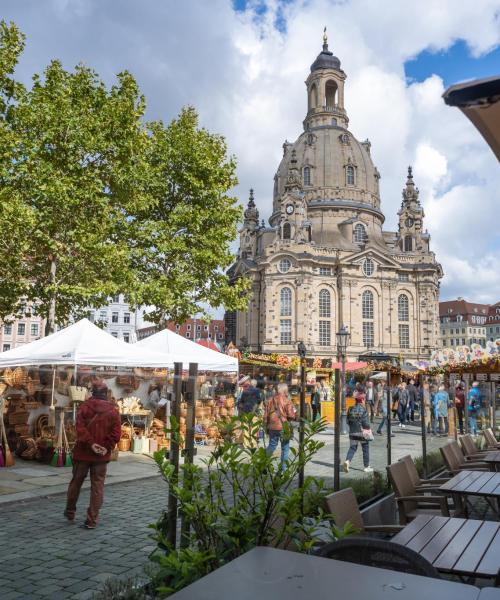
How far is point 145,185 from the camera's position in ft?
76.0

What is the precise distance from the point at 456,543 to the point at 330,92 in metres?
90.0

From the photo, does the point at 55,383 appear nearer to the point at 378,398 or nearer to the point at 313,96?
the point at 378,398

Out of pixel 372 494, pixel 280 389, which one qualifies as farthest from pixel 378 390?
pixel 372 494

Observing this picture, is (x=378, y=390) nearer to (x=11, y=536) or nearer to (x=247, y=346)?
(x=11, y=536)

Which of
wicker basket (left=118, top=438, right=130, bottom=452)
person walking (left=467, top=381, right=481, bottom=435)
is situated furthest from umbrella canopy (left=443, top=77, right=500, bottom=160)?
person walking (left=467, top=381, right=481, bottom=435)

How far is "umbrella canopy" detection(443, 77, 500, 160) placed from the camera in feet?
7.78

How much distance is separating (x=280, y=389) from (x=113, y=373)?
6243 millimetres

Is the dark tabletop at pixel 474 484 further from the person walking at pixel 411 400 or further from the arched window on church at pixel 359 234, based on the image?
the arched window on church at pixel 359 234

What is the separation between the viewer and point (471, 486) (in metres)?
6.28

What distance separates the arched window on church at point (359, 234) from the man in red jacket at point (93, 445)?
6830 centimetres

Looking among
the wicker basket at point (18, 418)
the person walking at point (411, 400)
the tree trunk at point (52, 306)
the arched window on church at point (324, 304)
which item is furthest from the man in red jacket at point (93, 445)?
the arched window on church at point (324, 304)

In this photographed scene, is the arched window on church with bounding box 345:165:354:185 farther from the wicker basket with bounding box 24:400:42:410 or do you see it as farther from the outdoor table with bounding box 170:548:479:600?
the outdoor table with bounding box 170:548:479:600

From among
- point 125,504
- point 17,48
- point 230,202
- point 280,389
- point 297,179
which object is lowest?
point 125,504

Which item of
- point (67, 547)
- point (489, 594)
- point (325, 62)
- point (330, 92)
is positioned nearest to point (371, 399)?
point (67, 547)
